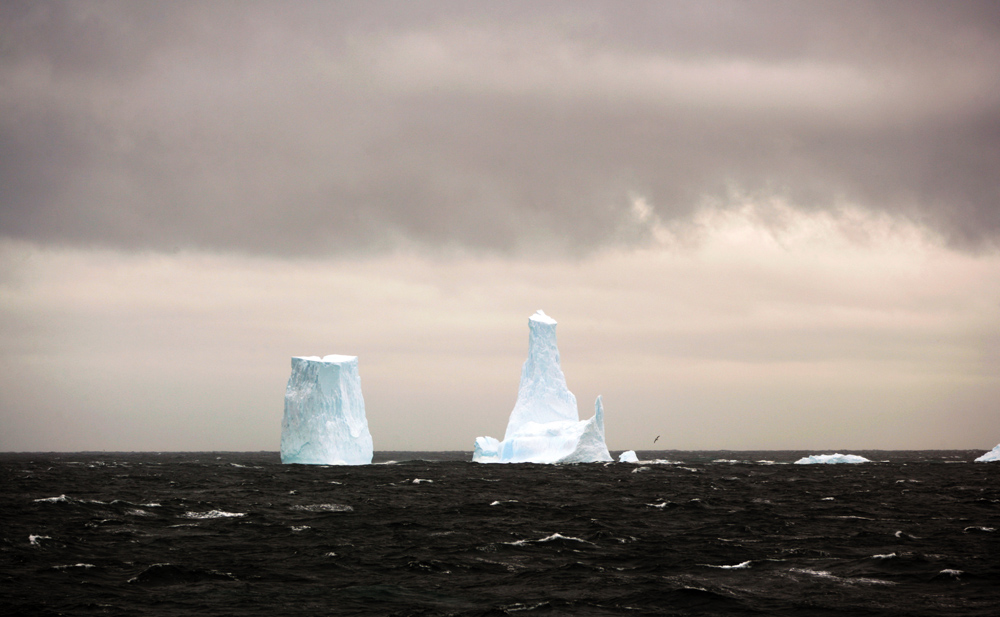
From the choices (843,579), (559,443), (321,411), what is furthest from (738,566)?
(559,443)

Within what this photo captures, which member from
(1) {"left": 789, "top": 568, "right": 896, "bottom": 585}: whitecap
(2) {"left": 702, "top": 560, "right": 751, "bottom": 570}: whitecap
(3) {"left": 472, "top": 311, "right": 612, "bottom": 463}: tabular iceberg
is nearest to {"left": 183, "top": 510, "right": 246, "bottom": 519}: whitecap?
(2) {"left": 702, "top": 560, "right": 751, "bottom": 570}: whitecap

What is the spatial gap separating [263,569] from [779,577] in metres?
9.60

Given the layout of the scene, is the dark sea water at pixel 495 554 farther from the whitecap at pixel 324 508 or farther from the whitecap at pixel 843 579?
the whitecap at pixel 324 508

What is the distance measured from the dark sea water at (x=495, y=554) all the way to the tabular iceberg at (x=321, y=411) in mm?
20496

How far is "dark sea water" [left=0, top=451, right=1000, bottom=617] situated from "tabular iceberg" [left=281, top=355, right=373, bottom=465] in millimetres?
20496

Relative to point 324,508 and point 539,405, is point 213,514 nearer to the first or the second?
point 324,508

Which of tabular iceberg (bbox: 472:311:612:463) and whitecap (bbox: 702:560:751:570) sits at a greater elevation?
tabular iceberg (bbox: 472:311:612:463)

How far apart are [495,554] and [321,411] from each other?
35.7m

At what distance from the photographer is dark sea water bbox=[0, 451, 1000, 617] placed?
1384cm

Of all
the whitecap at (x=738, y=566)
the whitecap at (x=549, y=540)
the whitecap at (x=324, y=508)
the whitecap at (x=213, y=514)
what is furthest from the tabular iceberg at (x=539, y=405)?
the whitecap at (x=738, y=566)

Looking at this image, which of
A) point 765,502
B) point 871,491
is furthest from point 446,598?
point 871,491

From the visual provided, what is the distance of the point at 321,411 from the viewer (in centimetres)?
5234

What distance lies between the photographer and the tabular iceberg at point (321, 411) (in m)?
52.1

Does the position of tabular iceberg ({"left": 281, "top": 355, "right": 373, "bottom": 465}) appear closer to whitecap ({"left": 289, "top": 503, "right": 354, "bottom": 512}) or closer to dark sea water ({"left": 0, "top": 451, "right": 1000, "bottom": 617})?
dark sea water ({"left": 0, "top": 451, "right": 1000, "bottom": 617})
